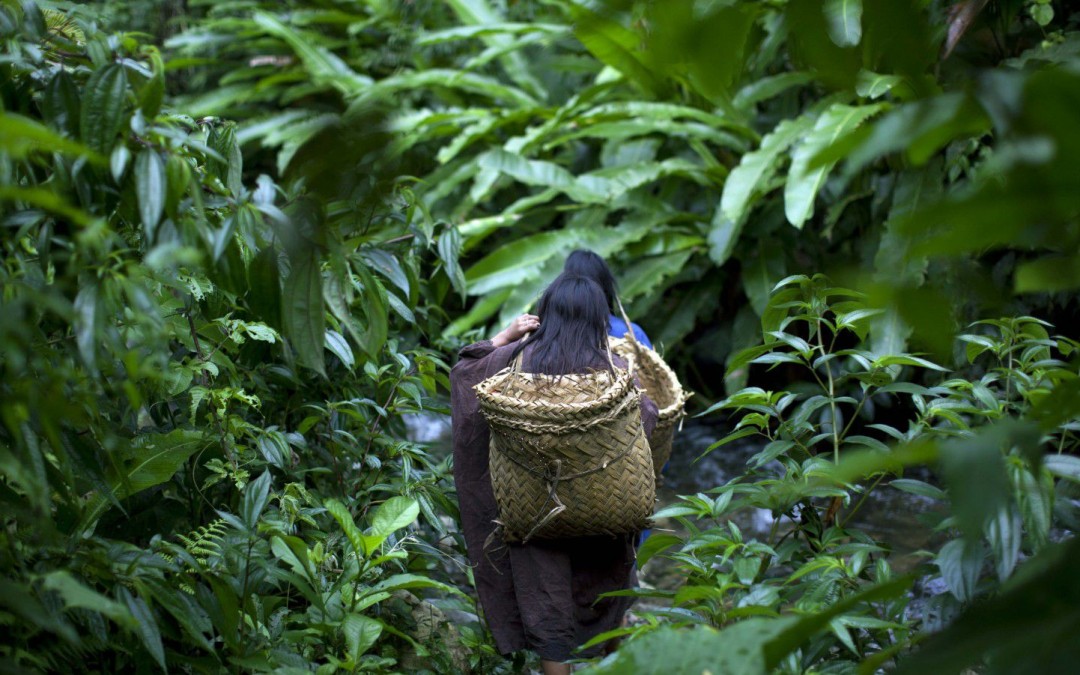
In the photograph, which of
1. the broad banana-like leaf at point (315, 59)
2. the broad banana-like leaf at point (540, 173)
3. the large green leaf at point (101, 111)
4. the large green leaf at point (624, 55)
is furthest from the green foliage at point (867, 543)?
the broad banana-like leaf at point (315, 59)

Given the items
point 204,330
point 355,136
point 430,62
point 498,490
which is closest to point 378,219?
point 204,330

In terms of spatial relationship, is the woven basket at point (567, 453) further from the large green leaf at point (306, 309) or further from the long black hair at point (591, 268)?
the large green leaf at point (306, 309)

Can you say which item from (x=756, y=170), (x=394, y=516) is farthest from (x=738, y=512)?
(x=394, y=516)

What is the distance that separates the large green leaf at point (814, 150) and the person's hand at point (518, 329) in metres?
2.41

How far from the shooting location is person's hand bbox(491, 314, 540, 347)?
3117 millimetres

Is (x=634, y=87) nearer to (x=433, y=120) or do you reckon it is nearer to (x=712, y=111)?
(x=712, y=111)

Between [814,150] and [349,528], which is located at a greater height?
[814,150]

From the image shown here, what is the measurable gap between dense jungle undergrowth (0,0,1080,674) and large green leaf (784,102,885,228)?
0.06ft

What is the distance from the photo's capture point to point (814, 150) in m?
5.09

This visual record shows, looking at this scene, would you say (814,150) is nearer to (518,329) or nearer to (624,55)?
(624,55)

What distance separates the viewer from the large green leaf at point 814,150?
204 inches

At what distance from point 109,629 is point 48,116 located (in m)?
1.09

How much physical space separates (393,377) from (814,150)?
297cm

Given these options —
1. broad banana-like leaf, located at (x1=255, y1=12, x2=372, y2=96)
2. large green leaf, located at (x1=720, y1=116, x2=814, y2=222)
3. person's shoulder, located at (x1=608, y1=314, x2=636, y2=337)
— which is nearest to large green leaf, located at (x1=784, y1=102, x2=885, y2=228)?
large green leaf, located at (x1=720, y1=116, x2=814, y2=222)
